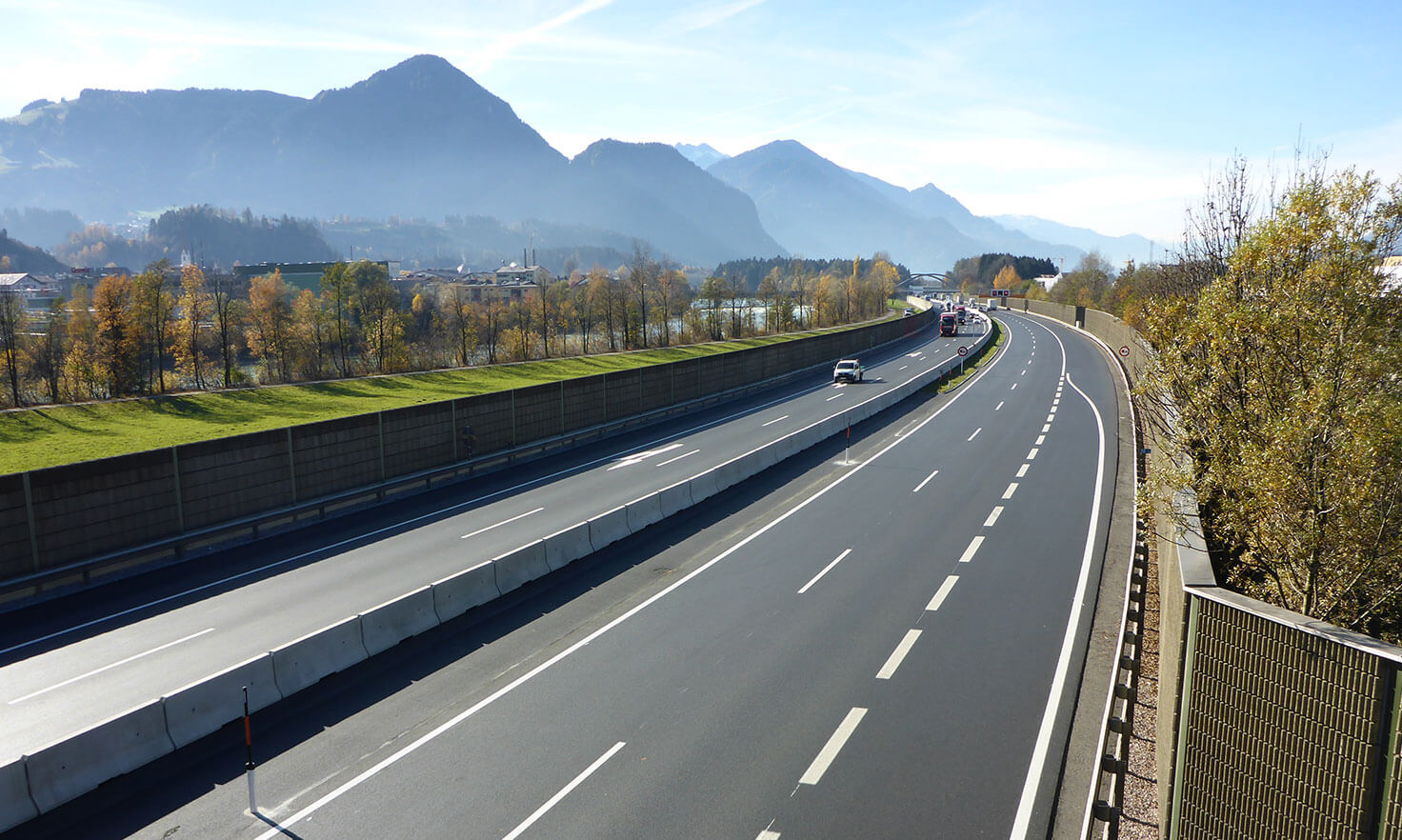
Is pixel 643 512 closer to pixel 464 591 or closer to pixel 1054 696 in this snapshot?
pixel 464 591

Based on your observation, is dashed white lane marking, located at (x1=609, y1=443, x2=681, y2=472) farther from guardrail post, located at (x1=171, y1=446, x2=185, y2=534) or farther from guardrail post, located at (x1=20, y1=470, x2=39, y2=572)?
guardrail post, located at (x1=20, y1=470, x2=39, y2=572)

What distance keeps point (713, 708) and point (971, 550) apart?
33.5 ft

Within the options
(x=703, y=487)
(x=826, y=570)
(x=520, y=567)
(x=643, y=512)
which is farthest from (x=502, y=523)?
(x=826, y=570)

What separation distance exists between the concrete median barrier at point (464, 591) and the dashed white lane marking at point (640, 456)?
12.8m

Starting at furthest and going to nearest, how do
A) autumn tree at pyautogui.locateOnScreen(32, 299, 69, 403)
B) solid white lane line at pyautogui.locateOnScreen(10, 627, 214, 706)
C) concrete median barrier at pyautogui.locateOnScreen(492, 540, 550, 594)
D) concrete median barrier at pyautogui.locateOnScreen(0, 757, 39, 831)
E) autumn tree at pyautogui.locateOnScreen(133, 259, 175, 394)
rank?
autumn tree at pyautogui.locateOnScreen(133, 259, 175, 394), autumn tree at pyautogui.locateOnScreen(32, 299, 69, 403), concrete median barrier at pyautogui.locateOnScreen(492, 540, 550, 594), solid white lane line at pyautogui.locateOnScreen(10, 627, 214, 706), concrete median barrier at pyautogui.locateOnScreen(0, 757, 39, 831)

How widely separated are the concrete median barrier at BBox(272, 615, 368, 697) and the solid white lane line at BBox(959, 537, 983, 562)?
44.3 ft

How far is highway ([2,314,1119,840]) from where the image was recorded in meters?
9.69

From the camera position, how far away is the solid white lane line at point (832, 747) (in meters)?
10.4

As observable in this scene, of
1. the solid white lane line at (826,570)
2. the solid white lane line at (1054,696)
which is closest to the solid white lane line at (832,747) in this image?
the solid white lane line at (1054,696)

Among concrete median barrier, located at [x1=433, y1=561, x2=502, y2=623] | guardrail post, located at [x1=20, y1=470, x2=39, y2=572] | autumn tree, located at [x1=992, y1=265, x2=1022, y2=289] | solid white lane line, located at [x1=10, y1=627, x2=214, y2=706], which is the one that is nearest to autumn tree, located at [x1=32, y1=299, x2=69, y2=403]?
guardrail post, located at [x1=20, y1=470, x2=39, y2=572]

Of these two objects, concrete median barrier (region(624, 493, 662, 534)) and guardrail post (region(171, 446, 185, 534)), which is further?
concrete median barrier (region(624, 493, 662, 534))

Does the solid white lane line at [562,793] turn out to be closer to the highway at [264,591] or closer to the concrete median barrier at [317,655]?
the concrete median barrier at [317,655]

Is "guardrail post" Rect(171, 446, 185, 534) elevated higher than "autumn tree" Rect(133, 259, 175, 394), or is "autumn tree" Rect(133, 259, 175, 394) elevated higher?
"autumn tree" Rect(133, 259, 175, 394)

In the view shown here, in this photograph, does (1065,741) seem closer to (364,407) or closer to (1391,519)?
(1391,519)
